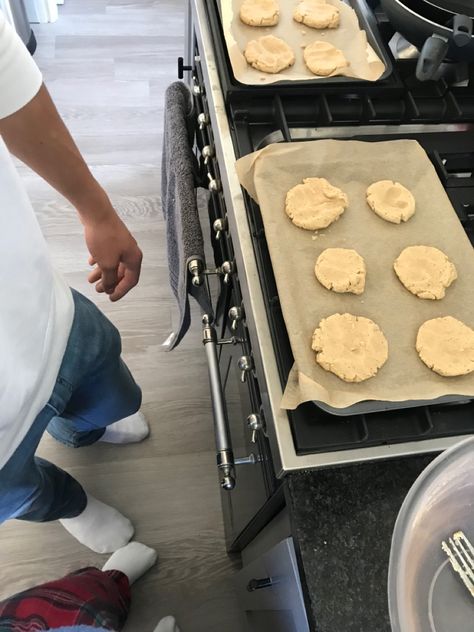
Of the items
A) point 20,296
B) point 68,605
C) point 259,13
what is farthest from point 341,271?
point 68,605

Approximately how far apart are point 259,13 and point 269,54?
0.11 meters

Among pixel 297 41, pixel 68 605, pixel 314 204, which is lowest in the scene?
pixel 68 605

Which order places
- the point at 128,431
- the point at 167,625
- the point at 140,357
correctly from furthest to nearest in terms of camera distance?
1. the point at 140,357
2. the point at 128,431
3. the point at 167,625

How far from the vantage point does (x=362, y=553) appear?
0.50 meters

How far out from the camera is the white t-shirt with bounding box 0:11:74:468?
534 millimetres

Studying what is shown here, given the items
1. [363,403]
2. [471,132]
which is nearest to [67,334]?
[363,403]

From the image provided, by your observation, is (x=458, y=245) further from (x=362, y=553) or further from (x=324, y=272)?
(x=362, y=553)

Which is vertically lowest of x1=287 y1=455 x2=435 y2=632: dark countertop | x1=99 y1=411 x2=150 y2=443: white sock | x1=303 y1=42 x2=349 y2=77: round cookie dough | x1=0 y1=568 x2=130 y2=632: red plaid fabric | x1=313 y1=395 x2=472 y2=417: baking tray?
x1=99 y1=411 x2=150 y2=443: white sock

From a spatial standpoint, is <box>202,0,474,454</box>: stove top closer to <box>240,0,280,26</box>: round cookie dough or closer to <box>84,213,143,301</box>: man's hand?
<box>240,0,280,26</box>: round cookie dough

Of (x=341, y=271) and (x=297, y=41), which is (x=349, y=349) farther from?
(x=297, y=41)

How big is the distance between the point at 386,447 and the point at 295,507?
120 millimetres

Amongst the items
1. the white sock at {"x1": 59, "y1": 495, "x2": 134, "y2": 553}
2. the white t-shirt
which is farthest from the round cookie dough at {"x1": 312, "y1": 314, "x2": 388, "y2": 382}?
the white sock at {"x1": 59, "y1": 495, "x2": 134, "y2": 553}

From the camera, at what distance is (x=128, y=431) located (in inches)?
50.7

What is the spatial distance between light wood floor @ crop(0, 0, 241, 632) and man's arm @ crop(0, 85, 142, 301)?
59 centimetres
